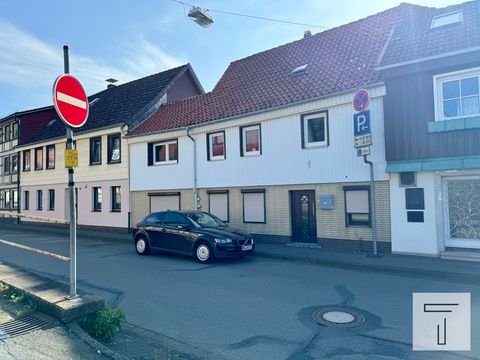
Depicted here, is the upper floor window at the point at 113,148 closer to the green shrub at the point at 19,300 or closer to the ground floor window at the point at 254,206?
the ground floor window at the point at 254,206

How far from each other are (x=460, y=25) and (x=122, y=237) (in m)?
15.6

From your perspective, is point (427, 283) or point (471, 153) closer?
point (427, 283)

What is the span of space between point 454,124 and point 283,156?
5628 millimetres

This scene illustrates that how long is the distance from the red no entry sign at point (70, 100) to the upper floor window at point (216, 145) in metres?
10.6

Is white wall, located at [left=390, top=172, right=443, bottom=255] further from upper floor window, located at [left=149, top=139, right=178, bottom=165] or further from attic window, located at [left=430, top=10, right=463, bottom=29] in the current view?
upper floor window, located at [left=149, top=139, right=178, bottom=165]

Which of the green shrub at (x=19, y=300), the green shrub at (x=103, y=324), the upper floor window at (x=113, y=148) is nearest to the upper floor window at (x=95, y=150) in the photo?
the upper floor window at (x=113, y=148)

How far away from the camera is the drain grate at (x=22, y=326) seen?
412cm

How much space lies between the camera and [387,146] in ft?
35.8

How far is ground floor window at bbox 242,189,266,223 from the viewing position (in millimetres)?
14188

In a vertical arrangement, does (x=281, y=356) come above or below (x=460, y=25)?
below

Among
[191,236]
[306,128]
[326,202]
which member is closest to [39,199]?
[191,236]

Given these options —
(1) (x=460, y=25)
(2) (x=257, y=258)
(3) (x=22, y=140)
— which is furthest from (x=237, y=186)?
(3) (x=22, y=140)

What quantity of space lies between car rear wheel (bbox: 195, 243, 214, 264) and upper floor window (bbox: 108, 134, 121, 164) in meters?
11.4

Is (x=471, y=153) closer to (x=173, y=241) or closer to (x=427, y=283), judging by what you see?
(x=427, y=283)
